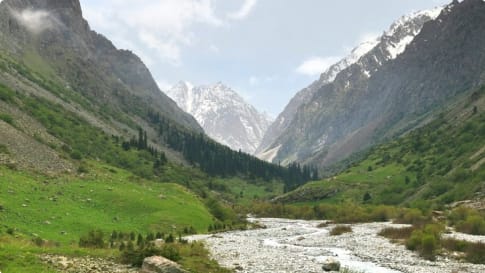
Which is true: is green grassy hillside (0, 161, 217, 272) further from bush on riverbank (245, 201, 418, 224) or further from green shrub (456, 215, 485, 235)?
bush on riverbank (245, 201, 418, 224)

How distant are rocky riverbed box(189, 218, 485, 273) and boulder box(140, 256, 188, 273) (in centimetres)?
935

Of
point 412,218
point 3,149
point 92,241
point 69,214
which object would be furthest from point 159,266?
point 412,218

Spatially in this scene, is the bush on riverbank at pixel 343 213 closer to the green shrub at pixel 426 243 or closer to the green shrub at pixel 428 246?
the green shrub at pixel 426 243

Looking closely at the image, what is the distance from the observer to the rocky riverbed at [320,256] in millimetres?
46594

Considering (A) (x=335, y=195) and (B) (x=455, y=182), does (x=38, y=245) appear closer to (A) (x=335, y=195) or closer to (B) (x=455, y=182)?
(B) (x=455, y=182)

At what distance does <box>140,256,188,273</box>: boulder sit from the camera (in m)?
34.5

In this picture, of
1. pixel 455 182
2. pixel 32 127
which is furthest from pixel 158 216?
pixel 455 182

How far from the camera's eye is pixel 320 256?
187 feet

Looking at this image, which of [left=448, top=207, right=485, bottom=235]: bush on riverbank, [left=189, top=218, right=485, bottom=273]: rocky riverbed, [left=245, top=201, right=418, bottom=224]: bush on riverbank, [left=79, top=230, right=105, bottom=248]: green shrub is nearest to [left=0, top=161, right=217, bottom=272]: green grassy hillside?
[left=79, top=230, right=105, bottom=248]: green shrub

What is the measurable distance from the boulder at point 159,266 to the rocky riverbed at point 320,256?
9.35m

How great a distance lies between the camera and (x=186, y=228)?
250 feet

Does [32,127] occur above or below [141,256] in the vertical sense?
above

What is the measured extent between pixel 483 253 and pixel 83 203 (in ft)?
169

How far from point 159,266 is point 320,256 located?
27.3 metres
